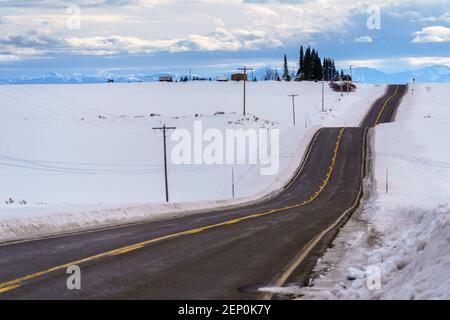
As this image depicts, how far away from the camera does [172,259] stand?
1194 cm

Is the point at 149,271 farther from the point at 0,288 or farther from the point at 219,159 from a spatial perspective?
the point at 219,159

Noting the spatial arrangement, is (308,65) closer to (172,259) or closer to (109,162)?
(109,162)

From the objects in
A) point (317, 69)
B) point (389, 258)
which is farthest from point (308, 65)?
point (389, 258)

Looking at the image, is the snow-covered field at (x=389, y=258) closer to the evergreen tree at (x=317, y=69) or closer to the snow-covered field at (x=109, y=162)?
the snow-covered field at (x=109, y=162)

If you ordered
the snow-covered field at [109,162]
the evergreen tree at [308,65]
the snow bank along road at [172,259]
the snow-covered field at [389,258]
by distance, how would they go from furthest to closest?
the evergreen tree at [308,65] < the snow-covered field at [109,162] < the snow bank along road at [172,259] < the snow-covered field at [389,258]

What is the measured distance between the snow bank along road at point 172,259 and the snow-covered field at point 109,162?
3117mm

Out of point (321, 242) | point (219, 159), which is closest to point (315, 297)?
point (321, 242)

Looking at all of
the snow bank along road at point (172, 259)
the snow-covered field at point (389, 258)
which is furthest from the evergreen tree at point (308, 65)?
the snow bank along road at point (172, 259)

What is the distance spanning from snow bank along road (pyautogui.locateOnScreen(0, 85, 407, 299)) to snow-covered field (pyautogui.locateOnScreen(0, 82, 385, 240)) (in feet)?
10.2

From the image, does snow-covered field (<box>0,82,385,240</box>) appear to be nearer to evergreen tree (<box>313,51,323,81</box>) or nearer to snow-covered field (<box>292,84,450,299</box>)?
snow-covered field (<box>292,84,450,299</box>)

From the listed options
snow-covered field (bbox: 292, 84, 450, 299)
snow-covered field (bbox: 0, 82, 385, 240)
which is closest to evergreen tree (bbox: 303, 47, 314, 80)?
snow-covered field (bbox: 0, 82, 385, 240)

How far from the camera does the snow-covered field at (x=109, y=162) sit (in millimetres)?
23984

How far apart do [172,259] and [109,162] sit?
55.6 meters

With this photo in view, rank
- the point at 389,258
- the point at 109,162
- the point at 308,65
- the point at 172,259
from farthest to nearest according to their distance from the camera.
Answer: the point at 308,65, the point at 109,162, the point at 172,259, the point at 389,258
